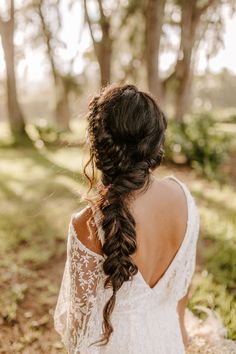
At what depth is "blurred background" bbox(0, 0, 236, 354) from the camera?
4.16 meters

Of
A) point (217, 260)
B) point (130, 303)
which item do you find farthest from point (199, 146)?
point (130, 303)

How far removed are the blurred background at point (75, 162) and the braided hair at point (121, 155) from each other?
24cm

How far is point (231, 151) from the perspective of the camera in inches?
490

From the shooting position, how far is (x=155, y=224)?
2.00 metres

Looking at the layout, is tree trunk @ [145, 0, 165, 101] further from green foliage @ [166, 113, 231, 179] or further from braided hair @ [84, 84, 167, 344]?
braided hair @ [84, 84, 167, 344]

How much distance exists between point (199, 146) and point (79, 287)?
853cm

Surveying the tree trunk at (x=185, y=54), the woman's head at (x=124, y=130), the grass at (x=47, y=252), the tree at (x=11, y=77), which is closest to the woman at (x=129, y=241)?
the woman's head at (x=124, y=130)

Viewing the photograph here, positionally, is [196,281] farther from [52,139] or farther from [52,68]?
[52,68]

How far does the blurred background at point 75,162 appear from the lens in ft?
13.6

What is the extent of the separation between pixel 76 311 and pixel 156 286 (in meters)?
0.47

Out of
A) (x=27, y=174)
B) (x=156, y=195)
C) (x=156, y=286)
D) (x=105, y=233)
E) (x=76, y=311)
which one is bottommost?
(x=27, y=174)

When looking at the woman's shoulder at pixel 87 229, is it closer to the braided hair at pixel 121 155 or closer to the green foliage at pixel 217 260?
the braided hair at pixel 121 155

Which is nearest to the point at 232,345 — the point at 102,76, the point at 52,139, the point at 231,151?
the point at 231,151

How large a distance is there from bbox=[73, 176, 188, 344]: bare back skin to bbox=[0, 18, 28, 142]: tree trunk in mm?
13709
